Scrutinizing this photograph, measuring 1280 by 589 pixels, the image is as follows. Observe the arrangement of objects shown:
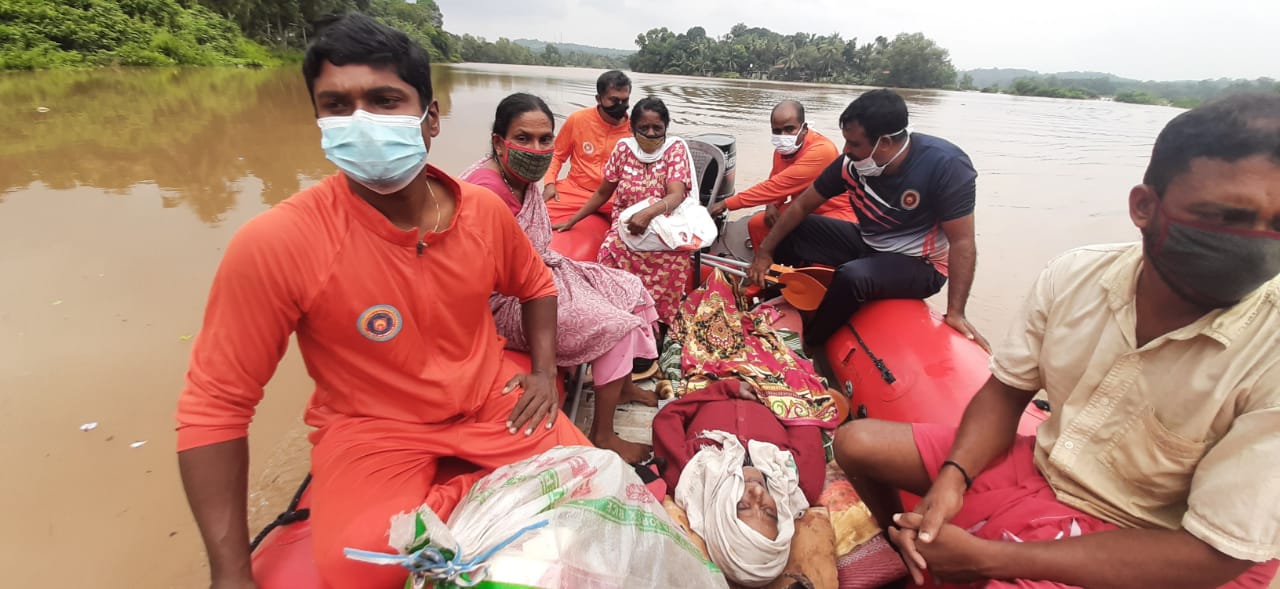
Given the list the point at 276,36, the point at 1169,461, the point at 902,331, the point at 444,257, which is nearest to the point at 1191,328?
the point at 1169,461

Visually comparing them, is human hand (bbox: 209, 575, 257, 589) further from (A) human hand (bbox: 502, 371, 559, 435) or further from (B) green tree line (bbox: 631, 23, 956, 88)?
(B) green tree line (bbox: 631, 23, 956, 88)

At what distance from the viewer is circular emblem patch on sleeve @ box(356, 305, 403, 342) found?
1.40 m

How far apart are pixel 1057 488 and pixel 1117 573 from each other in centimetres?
25

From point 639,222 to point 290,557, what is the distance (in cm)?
240

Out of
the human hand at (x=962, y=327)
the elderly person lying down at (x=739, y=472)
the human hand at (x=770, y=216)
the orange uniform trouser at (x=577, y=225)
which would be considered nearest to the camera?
the elderly person lying down at (x=739, y=472)

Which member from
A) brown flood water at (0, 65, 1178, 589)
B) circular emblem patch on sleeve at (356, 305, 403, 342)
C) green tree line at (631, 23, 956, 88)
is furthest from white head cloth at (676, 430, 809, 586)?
green tree line at (631, 23, 956, 88)

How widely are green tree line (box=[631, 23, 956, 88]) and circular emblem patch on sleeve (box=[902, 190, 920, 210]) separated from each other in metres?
53.8

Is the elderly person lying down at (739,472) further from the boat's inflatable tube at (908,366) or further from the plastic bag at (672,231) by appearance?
the plastic bag at (672,231)

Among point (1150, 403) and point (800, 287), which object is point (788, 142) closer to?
point (800, 287)

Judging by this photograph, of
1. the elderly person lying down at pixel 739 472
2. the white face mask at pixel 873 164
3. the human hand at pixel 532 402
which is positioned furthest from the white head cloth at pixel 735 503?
the white face mask at pixel 873 164

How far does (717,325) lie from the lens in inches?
125

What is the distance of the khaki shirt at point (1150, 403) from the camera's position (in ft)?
3.43

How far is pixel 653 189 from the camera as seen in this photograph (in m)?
3.57

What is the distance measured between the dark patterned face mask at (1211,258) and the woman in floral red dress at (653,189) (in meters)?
2.47
